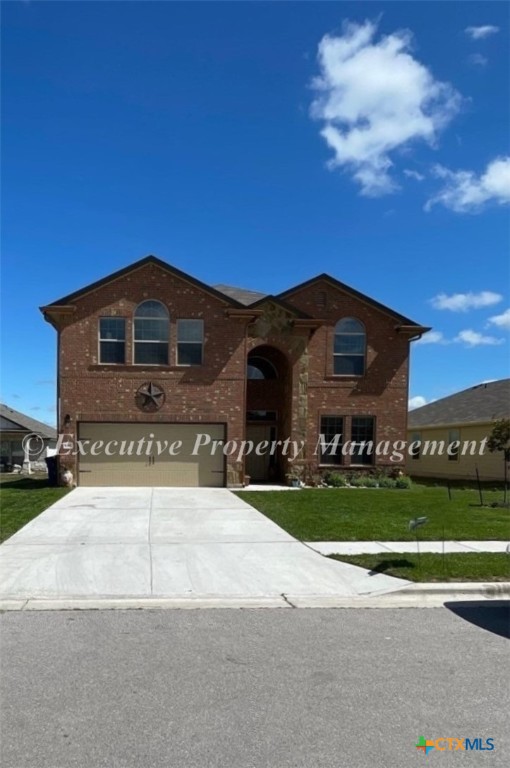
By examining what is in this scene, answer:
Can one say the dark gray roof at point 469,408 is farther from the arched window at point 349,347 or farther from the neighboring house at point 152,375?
the neighboring house at point 152,375

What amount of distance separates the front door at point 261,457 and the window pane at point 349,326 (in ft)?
15.4

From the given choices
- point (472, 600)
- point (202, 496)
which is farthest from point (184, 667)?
point (202, 496)

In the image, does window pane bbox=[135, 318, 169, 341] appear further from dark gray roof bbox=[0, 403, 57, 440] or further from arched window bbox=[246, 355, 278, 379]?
dark gray roof bbox=[0, 403, 57, 440]

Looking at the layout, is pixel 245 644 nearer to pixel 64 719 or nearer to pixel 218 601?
pixel 218 601

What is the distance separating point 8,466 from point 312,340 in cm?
2111

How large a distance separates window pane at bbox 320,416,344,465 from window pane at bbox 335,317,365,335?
131 inches

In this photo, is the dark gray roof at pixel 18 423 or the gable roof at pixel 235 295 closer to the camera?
the gable roof at pixel 235 295

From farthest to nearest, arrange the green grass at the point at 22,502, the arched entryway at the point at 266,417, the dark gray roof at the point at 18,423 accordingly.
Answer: the dark gray roof at the point at 18,423 → the arched entryway at the point at 266,417 → the green grass at the point at 22,502

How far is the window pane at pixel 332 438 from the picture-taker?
22516 mm

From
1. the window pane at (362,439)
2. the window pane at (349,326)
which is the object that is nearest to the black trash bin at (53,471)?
the window pane at (362,439)

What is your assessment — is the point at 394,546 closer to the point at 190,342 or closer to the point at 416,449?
the point at 190,342

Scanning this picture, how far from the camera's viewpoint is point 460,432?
29.8 meters

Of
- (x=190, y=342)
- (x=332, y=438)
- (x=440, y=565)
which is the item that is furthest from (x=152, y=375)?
(x=440, y=565)

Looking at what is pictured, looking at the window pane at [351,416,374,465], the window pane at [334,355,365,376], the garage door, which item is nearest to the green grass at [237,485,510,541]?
the garage door
